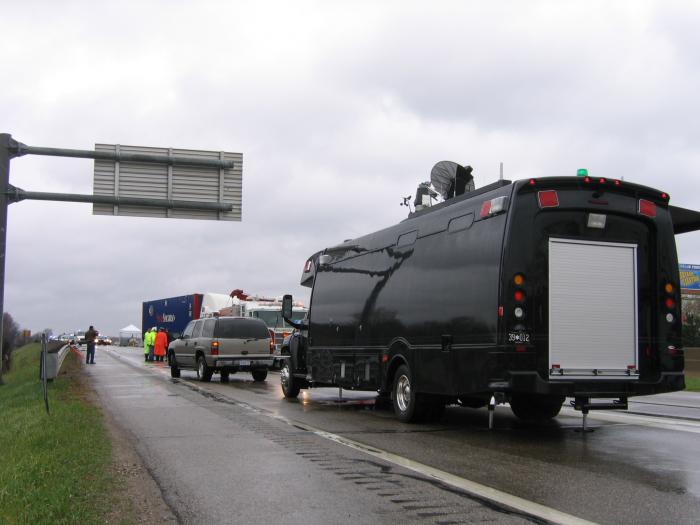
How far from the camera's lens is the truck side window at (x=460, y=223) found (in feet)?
32.3

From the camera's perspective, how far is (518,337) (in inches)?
347

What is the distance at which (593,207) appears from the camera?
9.34 m

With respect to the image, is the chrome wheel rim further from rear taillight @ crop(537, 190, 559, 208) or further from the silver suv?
the silver suv

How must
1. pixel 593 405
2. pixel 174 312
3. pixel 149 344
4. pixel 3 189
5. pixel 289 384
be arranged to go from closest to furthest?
1. pixel 593 405
2. pixel 289 384
3. pixel 3 189
4. pixel 149 344
5. pixel 174 312

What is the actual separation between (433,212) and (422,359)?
2.19 m

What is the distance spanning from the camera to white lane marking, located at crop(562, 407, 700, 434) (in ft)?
35.7

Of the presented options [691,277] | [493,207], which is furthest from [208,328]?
[691,277]

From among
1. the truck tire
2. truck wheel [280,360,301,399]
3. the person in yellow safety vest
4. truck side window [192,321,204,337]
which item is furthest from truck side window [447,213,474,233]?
the person in yellow safety vest

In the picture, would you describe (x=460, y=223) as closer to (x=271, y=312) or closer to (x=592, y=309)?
(x=592, y=309)

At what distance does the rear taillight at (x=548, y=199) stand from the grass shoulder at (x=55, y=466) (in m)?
5.71

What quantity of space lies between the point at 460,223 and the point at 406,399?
2.96 meters

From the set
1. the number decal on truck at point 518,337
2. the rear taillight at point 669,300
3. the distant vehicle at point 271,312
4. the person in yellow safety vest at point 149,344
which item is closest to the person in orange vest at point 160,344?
the person in yellow safety vest at point 149,344

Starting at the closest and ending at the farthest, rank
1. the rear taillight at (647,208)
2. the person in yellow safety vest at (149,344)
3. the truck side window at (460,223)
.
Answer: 1. the rear taillight at (647,208)
2. the truck side window at (460,223)
3. the person in yellow safety vest at (149,344)

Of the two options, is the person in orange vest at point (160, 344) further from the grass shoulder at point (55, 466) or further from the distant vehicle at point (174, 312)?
the grass shoulder at point (55, 466)
